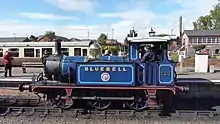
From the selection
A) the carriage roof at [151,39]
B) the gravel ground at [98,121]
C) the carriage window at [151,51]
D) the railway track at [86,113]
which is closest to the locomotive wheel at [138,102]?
the railway track at [86,113]

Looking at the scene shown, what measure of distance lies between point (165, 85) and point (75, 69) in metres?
2.99

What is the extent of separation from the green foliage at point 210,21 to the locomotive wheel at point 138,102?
262ft

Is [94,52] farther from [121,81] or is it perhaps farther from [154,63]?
[154,63]

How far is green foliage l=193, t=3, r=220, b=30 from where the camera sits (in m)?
85.1

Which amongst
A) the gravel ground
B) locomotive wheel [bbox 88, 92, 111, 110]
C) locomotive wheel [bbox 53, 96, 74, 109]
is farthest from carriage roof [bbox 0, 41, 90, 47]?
the gravel ground

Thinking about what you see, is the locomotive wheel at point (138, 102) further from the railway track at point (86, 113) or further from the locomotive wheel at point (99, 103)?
the locomotive wheel at point (99, 103)

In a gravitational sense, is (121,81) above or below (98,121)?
above

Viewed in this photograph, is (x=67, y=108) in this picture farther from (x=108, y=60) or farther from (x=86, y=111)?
(x=108, y=60)

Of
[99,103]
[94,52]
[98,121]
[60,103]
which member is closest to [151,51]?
[94,52]

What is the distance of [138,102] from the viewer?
32.5ft

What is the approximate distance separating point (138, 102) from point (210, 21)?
3446 inches

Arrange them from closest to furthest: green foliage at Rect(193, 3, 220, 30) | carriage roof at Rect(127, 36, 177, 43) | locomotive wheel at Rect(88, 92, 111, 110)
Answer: carriage roof at Rect(127, 36, 177, 43) < locomotive wheel at Rect(88, 92, 111, 110) < green foliage at Rect(193, 3, 220, 30)

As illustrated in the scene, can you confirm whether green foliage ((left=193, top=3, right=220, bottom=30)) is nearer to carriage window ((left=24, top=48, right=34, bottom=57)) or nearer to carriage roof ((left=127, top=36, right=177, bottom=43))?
carriage window ((left=24, top=48, right=34, bottom=57))

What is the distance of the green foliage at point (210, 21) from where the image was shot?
85.1m
